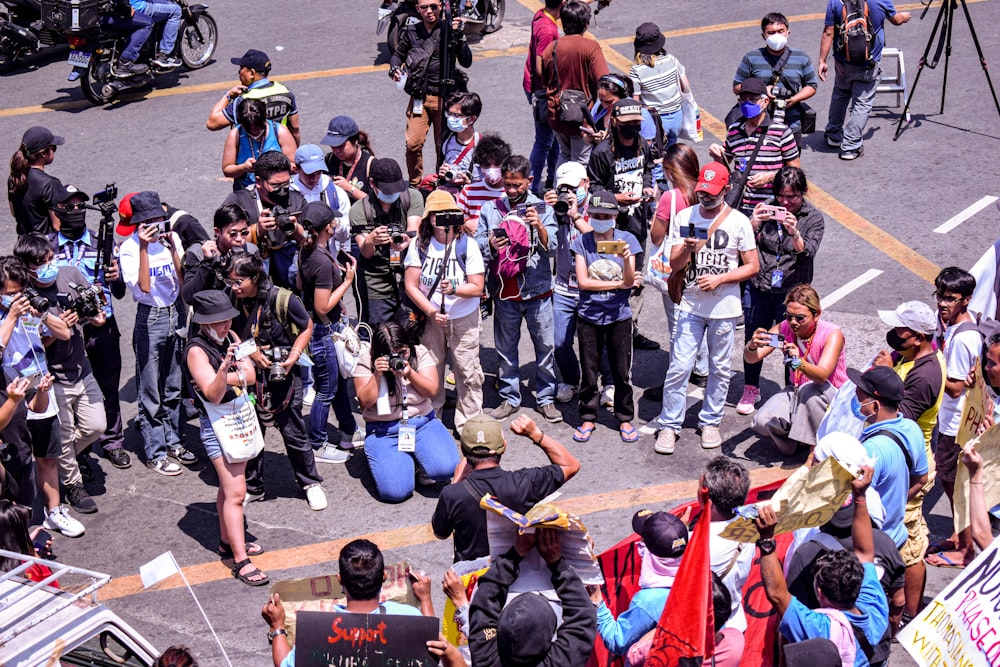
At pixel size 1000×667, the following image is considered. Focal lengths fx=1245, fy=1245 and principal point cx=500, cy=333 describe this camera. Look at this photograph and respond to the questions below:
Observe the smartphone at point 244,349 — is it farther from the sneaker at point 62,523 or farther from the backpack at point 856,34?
the backpack at point 856,34

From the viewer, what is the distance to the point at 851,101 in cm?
1355

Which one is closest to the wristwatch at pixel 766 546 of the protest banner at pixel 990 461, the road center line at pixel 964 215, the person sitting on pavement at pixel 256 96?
the protest banner at pixel 990 461

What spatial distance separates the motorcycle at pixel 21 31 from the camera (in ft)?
52.1

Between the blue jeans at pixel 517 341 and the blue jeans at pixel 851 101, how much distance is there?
18.3 ft

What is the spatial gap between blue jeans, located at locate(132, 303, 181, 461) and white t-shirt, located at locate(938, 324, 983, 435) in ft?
17.4

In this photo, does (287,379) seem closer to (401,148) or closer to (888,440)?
(888,440)

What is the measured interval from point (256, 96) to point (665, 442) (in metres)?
4.99

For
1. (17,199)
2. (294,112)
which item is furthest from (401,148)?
(17,199)

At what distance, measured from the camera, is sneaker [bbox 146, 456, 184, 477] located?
9125 millimetres

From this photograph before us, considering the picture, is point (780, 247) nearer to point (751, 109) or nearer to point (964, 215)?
point (751, 109)

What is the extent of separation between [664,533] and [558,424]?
382 cm

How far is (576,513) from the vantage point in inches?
337

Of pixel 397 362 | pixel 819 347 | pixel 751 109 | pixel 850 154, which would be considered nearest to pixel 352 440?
pixel 397 362

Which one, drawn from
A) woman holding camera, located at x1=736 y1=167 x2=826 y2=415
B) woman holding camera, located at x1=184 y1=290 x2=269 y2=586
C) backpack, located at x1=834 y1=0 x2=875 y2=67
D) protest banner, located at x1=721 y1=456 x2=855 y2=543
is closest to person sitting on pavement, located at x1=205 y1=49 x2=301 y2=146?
woman holding camera, located at x1=184 y1=290 x2=269 y2=586
